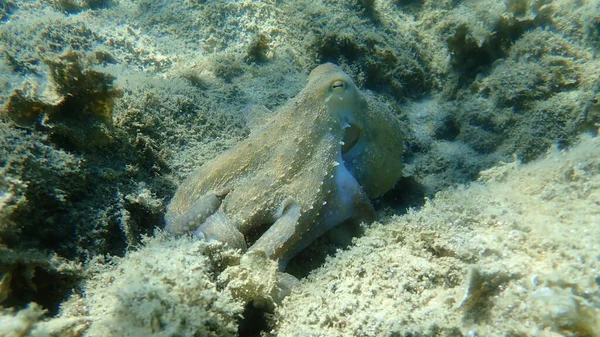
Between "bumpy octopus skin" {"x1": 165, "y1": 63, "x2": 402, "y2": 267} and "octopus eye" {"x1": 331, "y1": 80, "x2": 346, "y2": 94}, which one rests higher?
"octopus eye" {"x1": 331, "y1": 80, "x2": 346, "y2": 94}

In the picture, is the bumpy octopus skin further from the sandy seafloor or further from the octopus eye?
the sandy seafloor

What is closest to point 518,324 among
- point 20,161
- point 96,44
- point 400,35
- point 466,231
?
point 466,231

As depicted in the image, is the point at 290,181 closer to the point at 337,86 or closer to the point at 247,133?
the point at 337,86

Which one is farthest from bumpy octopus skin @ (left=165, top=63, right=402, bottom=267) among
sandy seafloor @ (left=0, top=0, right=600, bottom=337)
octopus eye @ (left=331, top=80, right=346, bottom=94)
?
sandy seafloor @ (left=0, top=0, right=600, bottom=337)

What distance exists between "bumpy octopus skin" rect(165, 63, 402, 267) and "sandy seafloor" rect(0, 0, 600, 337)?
324 mm

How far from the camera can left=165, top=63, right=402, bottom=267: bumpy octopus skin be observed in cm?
270

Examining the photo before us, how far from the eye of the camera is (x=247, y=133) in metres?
3.68

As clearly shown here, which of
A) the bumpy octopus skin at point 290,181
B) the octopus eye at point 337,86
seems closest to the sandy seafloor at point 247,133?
the bumpy octopus skin at point 290,181

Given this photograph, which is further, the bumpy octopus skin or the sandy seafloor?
the bumpy octopus skin

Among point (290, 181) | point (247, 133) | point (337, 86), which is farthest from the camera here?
point (247, 133)

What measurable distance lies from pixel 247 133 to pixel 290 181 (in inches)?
44.8

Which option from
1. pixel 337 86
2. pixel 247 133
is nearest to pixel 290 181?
pixel 337 86

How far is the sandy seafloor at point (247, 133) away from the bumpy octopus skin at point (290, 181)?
32cm

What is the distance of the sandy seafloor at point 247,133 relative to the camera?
1658 mm
